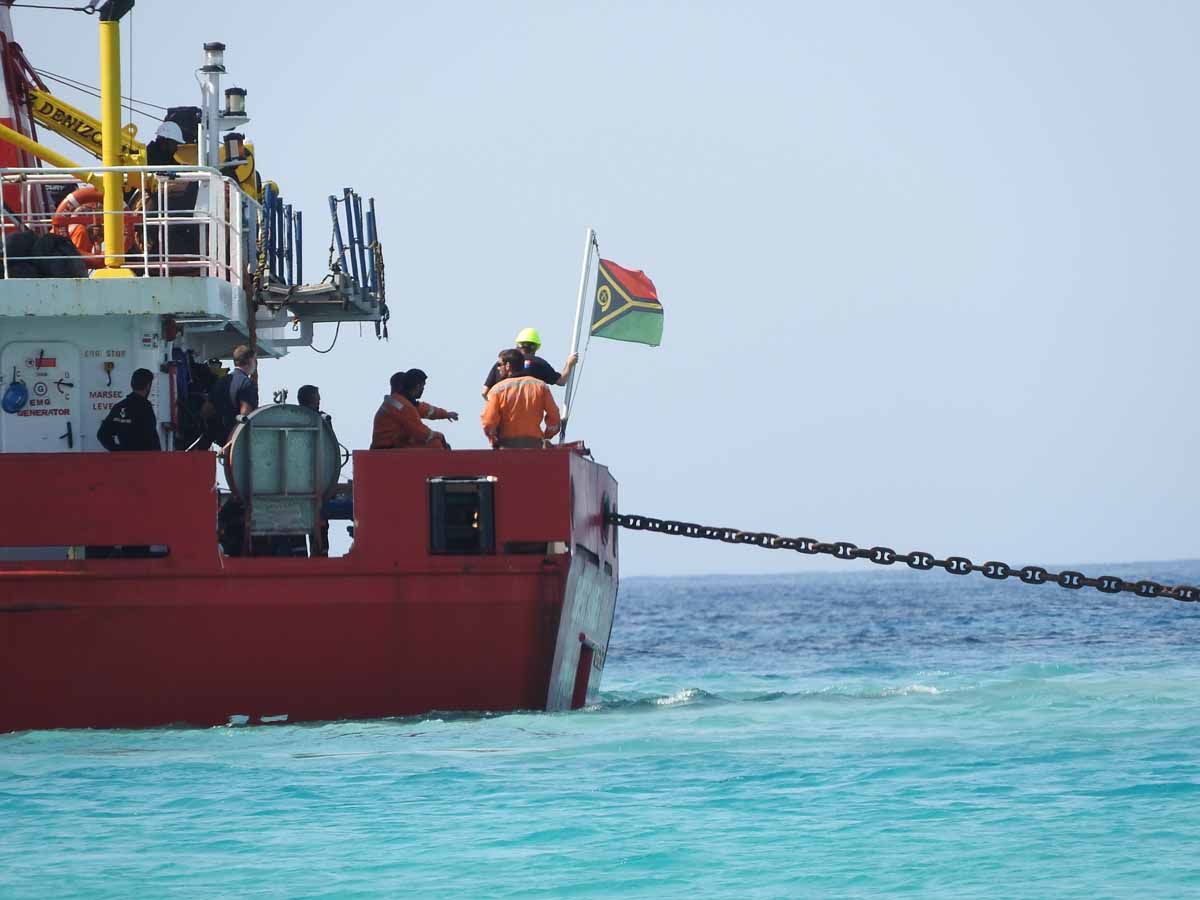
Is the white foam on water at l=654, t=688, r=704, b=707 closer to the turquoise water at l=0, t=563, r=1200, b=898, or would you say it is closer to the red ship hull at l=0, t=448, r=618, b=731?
the turquoise water at l=0, t=563, r=1200, b=898

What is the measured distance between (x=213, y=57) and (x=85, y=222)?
1.91 meters

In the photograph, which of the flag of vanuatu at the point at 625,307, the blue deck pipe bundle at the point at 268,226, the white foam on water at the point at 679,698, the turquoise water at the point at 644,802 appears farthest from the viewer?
the white foam on water at the point at 679,698

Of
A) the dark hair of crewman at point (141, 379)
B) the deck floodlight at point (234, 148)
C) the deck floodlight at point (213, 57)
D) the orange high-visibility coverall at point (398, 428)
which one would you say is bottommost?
the orange high-visibility coverall at point (398, 428)

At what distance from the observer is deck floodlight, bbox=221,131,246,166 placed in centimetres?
1788

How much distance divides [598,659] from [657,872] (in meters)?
7.75

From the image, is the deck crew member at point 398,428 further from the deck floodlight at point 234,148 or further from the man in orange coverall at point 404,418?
the deck floodlight at point 234,148

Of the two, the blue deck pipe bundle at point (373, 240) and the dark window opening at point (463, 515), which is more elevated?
the blue deck pipe bundle at point (373, 240)

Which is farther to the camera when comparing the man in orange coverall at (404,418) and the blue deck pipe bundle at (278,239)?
the blue deck pipe bundle at (278,239)

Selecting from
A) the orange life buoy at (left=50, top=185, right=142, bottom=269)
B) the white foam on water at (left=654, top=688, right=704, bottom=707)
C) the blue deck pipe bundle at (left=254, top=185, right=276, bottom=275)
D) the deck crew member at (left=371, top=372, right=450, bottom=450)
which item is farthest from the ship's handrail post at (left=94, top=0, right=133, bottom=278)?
the white foam on water at (left=654, top=688, right=704, bottom=707)

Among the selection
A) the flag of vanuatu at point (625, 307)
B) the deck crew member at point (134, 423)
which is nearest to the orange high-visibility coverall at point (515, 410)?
the flag of vanuatu at point (625, 307)

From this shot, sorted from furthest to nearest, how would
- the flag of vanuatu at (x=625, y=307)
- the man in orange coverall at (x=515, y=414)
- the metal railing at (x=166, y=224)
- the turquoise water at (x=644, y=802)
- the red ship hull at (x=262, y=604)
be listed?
the flag of vanuatu at (x=625, y=307) → the metal railing at (x=166, y=224) → the man in orange coverall at (x=515, y=414) → the red ship hull at (x=262, y=604) → the turquoise water at (x=644, y=802)

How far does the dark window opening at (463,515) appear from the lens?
14203mm

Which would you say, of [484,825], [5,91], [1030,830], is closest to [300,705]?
[484,825]

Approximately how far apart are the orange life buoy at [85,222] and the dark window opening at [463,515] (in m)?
4.14
